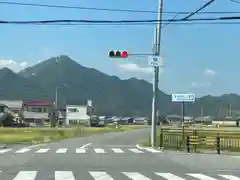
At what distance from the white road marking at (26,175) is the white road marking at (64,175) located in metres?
0.68

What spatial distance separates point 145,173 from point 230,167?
4.77 m

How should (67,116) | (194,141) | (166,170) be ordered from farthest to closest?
(67,116)
(194,141)
(166,170)

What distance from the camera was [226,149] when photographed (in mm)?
29578

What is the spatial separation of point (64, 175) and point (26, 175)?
1.13 metres

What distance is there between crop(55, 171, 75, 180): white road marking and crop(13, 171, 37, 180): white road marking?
2.24ft

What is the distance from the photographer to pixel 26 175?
15.1 meters

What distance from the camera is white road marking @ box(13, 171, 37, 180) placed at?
1427 centimetres

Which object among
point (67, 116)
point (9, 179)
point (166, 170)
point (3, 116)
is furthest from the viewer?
point (67, 116)

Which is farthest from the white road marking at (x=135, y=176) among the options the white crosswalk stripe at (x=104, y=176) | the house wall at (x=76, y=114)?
the house wall at (x=76, y=114)

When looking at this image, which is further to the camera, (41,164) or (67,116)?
(67,116)

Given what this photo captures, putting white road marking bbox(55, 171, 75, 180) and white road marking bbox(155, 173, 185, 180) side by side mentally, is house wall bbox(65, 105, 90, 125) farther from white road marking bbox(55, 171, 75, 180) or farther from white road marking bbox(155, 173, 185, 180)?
white road marking bbox(155, 173, 185, 180)

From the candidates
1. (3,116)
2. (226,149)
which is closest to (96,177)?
(226,149)

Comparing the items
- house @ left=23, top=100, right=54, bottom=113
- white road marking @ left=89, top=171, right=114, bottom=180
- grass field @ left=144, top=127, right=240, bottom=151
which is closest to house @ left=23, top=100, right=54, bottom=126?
house @ left=23, top=100, right=54, bottom=113

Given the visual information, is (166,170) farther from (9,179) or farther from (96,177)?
(9,179)
